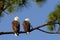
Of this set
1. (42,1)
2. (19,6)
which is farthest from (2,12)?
(42,1)

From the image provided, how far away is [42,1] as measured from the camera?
2441 millimetres

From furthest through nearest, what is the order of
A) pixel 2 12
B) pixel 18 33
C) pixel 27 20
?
pixel 27 20 → pixel 2 12 → pixel 18 33

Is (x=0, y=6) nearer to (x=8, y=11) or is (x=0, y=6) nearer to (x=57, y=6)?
(x=8, y=11)

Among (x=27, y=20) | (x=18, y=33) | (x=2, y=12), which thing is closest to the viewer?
(x=18, y=33)

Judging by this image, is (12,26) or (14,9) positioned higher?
(14,9)

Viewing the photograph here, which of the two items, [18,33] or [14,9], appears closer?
[18,33]

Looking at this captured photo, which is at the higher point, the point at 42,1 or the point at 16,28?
the point at 42,1

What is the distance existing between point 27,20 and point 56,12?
360 mm

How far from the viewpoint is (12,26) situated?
251 cm

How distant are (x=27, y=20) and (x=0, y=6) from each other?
377 millimetres

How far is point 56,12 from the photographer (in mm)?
2357

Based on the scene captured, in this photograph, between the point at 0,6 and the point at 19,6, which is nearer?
the point at 0,6

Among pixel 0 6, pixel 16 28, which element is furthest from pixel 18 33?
pixel 0 6

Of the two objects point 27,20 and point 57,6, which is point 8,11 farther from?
point 57,6
